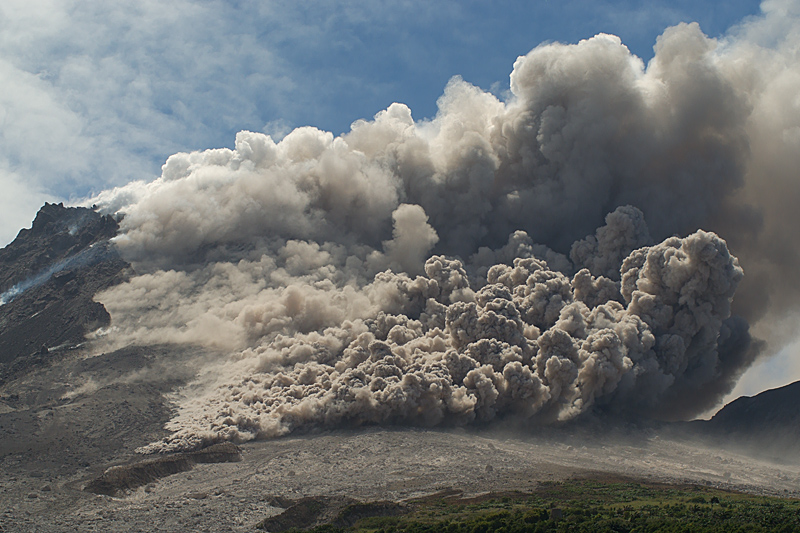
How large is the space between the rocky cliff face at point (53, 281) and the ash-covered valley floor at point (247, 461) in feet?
22.8

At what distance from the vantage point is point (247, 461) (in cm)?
6209

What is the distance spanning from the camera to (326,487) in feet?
183

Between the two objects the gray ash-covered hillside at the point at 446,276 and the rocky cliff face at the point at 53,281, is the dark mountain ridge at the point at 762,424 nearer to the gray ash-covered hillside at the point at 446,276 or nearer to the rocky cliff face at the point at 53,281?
the gray ash-covered hillside at the point at 446,276

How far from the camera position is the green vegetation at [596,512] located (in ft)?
138

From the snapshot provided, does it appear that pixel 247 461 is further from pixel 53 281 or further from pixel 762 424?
pixel 53 281

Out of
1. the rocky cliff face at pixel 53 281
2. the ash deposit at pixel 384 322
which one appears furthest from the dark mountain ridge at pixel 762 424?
the rocky cliff face at pixel 53 281

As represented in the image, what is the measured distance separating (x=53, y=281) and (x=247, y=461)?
52.9m

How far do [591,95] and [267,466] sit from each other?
64.9 m

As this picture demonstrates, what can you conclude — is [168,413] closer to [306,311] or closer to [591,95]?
[306,311]

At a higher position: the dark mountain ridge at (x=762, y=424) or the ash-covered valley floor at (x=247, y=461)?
the dark mountain ridge at (x=762, y=424)

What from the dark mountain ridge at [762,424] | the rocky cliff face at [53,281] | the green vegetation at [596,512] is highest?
the rocky cliff face at [53,281]

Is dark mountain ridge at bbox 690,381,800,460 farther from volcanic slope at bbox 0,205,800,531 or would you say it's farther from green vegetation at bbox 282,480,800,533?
green vegetation at bbox 282,480,800,533

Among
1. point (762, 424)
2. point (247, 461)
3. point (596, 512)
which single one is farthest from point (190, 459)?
point (762, 424)

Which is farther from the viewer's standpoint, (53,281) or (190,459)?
(53,281)
